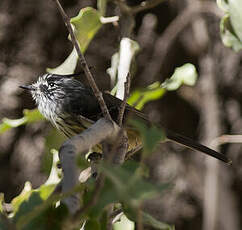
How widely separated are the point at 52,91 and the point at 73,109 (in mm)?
184

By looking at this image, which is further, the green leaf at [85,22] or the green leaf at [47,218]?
the green leaf at [85,22]

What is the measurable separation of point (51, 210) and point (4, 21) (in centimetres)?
272

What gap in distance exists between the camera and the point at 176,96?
12.8 feet

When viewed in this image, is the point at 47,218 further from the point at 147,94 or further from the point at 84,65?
the point at 147,94

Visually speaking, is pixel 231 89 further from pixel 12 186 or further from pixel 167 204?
pixel 12 186

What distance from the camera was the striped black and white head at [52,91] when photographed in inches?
92.0

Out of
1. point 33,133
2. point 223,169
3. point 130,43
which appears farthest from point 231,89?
point 130,43

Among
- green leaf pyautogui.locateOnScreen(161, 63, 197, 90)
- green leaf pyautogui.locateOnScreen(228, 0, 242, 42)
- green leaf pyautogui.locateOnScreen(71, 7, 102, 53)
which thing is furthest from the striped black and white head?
green leaf pyautogui.locateOnScreen(228, 0, 242, 42)

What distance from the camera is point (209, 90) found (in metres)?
3.79

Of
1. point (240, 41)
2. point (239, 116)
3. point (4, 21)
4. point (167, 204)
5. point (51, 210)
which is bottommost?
point (167, 204)

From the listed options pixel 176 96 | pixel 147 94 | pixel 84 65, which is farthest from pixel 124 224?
pixel 176 96

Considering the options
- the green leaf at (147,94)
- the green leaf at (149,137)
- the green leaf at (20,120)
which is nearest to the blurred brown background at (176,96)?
the green leaf at (20,120)

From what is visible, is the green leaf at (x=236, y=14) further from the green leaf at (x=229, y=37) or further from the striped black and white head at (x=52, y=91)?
the striped black and white head at (x=52, y=91)

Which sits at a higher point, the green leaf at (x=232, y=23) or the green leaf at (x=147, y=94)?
the green leaf at (x=232, y=23)
